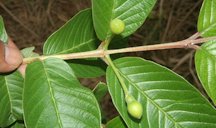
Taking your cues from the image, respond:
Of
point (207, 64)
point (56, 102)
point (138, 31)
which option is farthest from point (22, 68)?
point (138, 31)

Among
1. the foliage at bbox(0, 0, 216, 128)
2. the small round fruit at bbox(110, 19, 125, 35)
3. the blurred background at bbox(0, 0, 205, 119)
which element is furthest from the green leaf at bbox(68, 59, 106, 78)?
the blurred background at bbox(0, 0, 205, 119)

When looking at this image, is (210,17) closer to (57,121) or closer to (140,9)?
(140,9)

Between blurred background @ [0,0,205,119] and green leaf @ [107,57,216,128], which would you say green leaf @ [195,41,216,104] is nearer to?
green leaf @ [107,57,216,128]

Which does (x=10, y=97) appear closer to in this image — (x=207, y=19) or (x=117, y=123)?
(x=117, y=123)

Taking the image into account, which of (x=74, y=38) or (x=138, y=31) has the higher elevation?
(x=138, y=31)

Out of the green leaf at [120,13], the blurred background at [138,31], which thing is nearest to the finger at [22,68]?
the green leaf at [120,13]

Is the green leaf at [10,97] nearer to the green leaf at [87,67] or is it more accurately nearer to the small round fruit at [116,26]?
the green leaf at [87,67]
